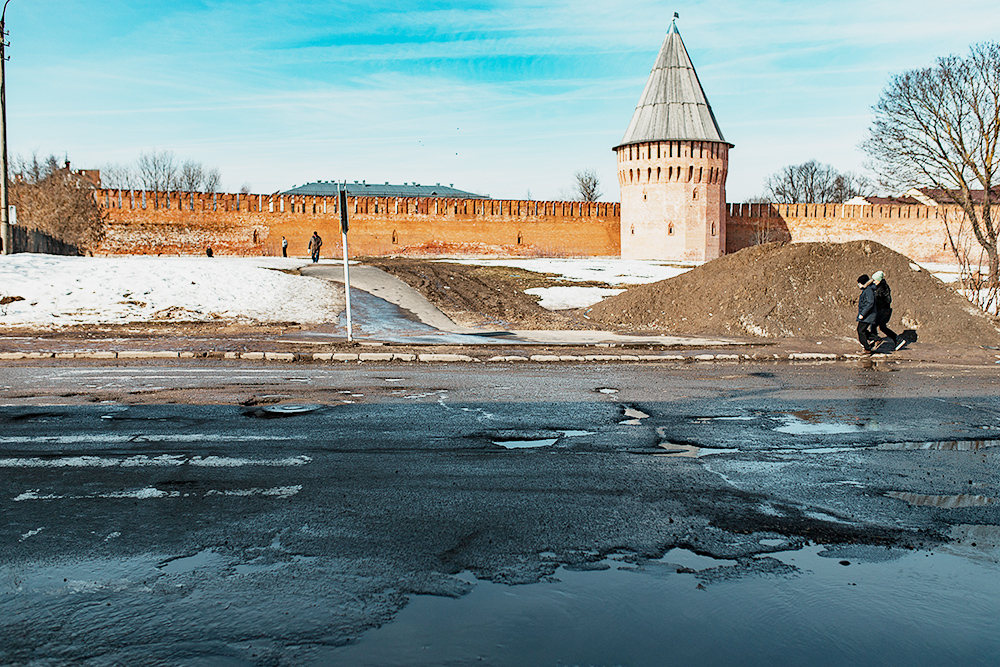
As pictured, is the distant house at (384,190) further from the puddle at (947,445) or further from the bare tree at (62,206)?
the puddle at (947,445)

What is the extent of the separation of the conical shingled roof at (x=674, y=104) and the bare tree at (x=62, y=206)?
32.3 meters

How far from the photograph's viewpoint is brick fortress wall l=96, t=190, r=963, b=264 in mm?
48969

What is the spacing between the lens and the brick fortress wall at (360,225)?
1921 inches

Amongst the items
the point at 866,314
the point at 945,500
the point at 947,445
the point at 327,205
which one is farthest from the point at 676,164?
A: the point at 945,500

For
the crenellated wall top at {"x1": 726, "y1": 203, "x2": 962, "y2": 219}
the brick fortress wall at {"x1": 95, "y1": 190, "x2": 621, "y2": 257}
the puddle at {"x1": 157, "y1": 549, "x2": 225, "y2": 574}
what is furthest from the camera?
the crenellated wall top at {"x1": 726, "y1": 203, "x2": 962, "y2": 219}

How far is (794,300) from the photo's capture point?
61.8ft

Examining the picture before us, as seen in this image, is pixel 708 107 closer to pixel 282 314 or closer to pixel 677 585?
pixel 282 314

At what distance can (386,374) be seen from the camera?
11352 mm

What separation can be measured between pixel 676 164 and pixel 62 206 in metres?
35.2

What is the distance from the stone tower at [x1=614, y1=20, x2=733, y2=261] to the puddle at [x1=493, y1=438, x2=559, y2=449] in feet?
150

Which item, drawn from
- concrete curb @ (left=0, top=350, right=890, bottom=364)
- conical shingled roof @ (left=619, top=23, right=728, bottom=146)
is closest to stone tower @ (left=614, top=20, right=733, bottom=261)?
conical shingled roof @ (left=619, top=23, right=728, bottom=146)

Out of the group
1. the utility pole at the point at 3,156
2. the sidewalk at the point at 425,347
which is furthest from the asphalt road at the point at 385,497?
the utility pole at the point at 3,156

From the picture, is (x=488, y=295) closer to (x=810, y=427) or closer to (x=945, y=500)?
(x=810, y=427)

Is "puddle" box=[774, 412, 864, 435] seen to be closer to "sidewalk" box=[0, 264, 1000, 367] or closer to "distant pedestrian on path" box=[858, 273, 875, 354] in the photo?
"sidewalk" box=[0, 264, 1000, 367]
